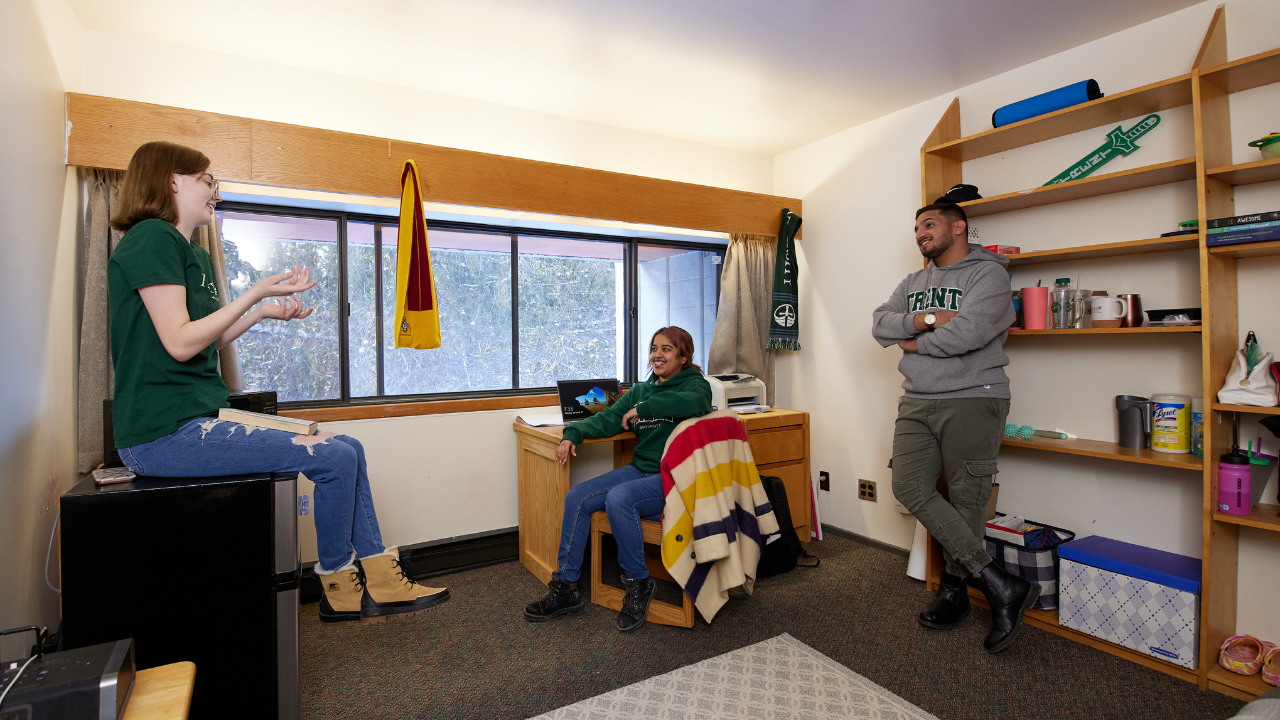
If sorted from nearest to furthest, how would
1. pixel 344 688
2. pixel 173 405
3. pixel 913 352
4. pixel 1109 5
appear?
pixel 173 405
pixel 344 688
pixel 1109 5
pixel 913 352

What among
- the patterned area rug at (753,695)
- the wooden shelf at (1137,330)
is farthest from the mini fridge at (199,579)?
the wooden shelf at (1137,330)

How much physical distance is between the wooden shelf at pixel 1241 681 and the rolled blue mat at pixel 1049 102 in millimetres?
2084

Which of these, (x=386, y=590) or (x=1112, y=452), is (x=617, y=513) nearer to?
(x=386, y=590)

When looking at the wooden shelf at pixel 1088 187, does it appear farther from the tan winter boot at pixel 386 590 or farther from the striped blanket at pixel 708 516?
the tan winter boot at pixel 386 590

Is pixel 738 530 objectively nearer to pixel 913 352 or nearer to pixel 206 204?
pixel 913 352

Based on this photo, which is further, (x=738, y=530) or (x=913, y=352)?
(x=913, y=352)

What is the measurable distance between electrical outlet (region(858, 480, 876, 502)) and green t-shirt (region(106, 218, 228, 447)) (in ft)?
10.4

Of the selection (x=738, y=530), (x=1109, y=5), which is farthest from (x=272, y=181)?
(x=1109, y=5)

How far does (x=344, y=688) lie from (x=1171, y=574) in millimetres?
2791

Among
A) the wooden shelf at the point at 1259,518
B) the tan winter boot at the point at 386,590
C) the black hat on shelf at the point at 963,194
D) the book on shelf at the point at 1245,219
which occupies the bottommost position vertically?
the tan winter boot at the point at 386,590

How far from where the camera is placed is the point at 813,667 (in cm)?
214

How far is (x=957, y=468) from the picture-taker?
2471 mm

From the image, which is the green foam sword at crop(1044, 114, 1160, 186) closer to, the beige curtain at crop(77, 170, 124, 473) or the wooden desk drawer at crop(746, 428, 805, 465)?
the wooden desk drawer at crop(746, 428, 805, 465)

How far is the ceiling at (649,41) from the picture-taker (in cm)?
232
